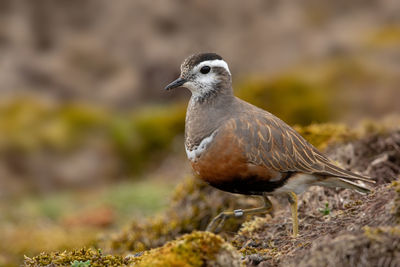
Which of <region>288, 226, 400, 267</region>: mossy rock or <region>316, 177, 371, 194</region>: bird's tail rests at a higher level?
<region>316, 177, 371, 194</region>: bird's tail

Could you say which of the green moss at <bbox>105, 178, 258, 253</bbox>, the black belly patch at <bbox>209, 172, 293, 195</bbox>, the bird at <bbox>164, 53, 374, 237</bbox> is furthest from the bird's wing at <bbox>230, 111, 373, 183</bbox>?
the green moss at <bbox>105, 178, 258, 253</bbox>

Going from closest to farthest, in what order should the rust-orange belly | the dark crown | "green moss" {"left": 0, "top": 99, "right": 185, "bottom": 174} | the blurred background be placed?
1. the rust-orange belly
2. the dark crown
3. the blurred background
4. "green moss" {"left": 0, "top": 99, "right": 185, "bottom": 174}

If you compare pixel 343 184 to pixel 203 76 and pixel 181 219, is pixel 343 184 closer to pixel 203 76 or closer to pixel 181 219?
pixel 203 76

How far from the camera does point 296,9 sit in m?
28.6

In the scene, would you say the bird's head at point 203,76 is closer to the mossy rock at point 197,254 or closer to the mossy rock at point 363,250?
the mossy rock at point 197,254

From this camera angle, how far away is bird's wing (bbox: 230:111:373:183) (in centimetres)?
684

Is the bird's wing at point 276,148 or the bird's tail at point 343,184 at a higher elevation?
the bird's wing at point 276,148

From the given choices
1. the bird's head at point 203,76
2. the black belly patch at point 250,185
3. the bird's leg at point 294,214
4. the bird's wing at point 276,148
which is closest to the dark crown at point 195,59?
the bird's head at point 203,76

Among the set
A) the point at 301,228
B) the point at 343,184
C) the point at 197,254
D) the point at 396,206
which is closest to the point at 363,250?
the point at 396,206

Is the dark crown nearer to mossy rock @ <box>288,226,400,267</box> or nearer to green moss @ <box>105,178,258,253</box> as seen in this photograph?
green moss @ <box>105,178,258,253</box>

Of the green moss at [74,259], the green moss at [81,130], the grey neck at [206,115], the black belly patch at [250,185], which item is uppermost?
the green moss at [81,130]

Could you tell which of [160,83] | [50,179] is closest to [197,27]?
[160,83]

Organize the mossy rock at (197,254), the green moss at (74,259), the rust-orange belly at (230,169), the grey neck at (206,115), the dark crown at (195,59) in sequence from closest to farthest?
the mossy rock at (197,254), the green moss at (74,259), the rust-orange belly at (230,169), the grey neck at (206,115), the dark crown at (195,59)

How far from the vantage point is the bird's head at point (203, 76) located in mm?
7352
